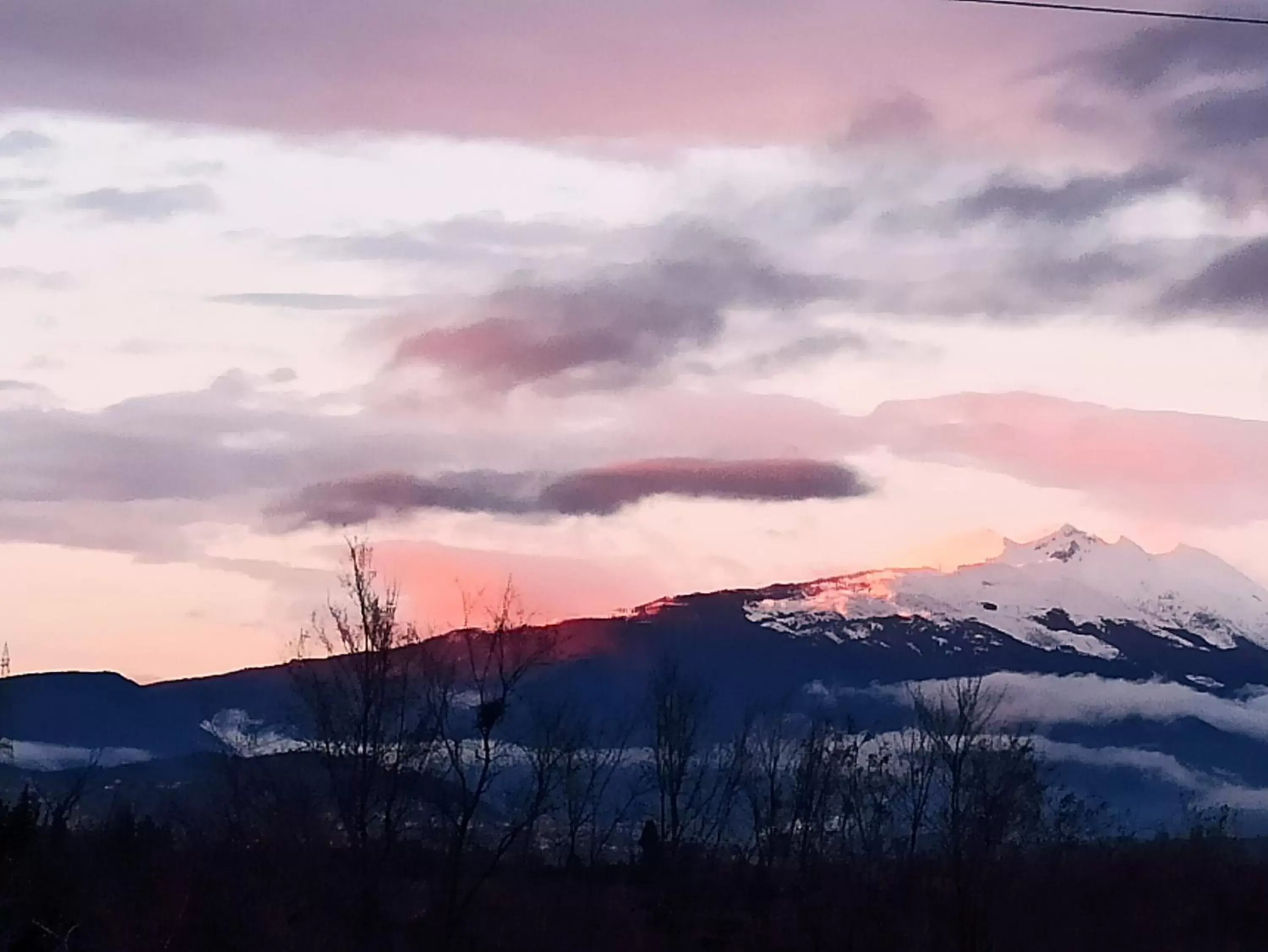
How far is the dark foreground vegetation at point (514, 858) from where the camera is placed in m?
47.5

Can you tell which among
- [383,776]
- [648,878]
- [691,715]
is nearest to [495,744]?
[383,776]

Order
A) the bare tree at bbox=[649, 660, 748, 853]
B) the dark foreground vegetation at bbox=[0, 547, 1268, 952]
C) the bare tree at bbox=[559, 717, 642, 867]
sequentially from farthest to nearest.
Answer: the bare tree at bbox=[649, 660, 748, 853], the bare tree at bbox=[559, 717, 642, 867], the dark foreground vegetation at bbox=[0, 547, 1268, 952]

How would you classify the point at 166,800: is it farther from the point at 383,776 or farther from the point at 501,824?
the point at 383,776

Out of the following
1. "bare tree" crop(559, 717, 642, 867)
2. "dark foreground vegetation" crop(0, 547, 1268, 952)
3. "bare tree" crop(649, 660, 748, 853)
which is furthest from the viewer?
"bare tree" crop(649, 660, 748, 853)

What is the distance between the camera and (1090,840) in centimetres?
7194

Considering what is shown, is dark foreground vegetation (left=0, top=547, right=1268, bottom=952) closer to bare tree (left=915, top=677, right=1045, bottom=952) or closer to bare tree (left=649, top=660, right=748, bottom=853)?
bare tree (left=915, top=677, right=1045, bottom=952)

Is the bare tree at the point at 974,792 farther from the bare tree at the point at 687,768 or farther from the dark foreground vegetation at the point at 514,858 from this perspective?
the bare tree at the point at 687,768

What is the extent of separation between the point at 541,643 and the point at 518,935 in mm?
8457

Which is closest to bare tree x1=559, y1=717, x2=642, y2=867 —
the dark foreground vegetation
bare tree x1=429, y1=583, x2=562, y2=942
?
the dark foreground vegetation

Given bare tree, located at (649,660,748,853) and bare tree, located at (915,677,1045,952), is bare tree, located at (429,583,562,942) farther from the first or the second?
bare tree, located at (649,660,748,853)

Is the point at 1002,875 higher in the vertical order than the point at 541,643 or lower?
lower

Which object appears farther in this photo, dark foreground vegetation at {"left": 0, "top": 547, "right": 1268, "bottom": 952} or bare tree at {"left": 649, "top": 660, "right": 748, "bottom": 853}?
bare tree at {"left": 649, "top": 660, "right": 748, "bottom": 853}

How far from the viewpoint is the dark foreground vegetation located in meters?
47.5

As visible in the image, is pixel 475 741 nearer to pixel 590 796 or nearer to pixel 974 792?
pixel 974 792
